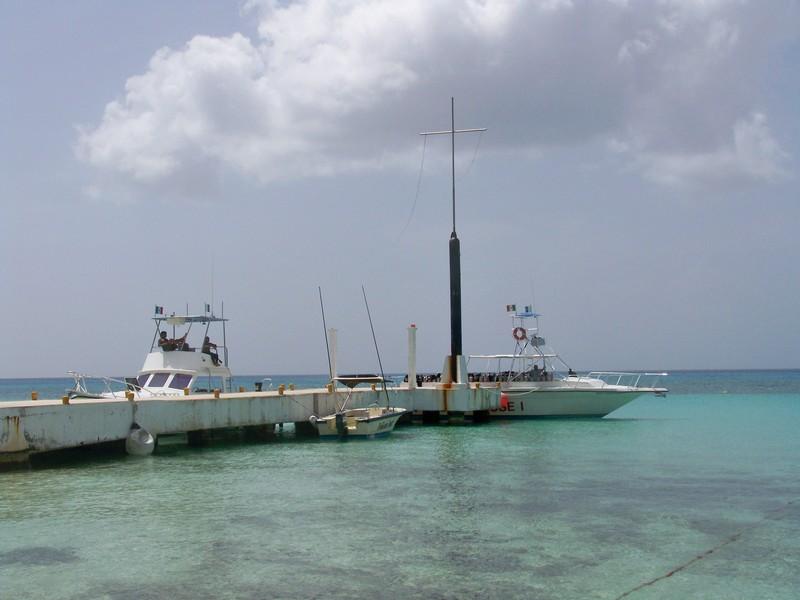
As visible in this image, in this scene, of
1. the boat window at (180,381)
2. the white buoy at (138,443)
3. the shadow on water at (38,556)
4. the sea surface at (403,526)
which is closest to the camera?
the sea surface at (403,526)

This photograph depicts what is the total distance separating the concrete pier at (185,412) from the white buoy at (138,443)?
10.5 inches

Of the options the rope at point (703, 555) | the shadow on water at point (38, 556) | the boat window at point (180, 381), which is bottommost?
the rope at point (703, 555)

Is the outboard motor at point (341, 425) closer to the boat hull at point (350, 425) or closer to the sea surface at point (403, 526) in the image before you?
the boat hull at point (350, 425)

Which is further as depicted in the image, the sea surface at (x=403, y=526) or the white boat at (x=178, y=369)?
the white boat at (x=178, y=369)

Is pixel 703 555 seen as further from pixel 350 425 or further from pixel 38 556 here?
pixel 350 425

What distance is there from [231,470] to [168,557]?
10.0m

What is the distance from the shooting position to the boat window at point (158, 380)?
32.1 meters

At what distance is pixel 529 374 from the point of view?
144 feet

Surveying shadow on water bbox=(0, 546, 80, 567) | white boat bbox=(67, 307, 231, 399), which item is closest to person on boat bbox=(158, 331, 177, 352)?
white boat bbox=(67, 307, 231, 399)

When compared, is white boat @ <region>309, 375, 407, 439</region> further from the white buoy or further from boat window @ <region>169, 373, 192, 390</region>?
the white buoy

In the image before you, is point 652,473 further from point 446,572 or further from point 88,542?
point 88,542

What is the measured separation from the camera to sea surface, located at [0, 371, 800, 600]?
10.7 meters

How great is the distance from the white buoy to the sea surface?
747mm

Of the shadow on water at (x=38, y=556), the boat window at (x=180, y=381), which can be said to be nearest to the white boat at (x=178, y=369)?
the boat window at (x=180, y=381)
